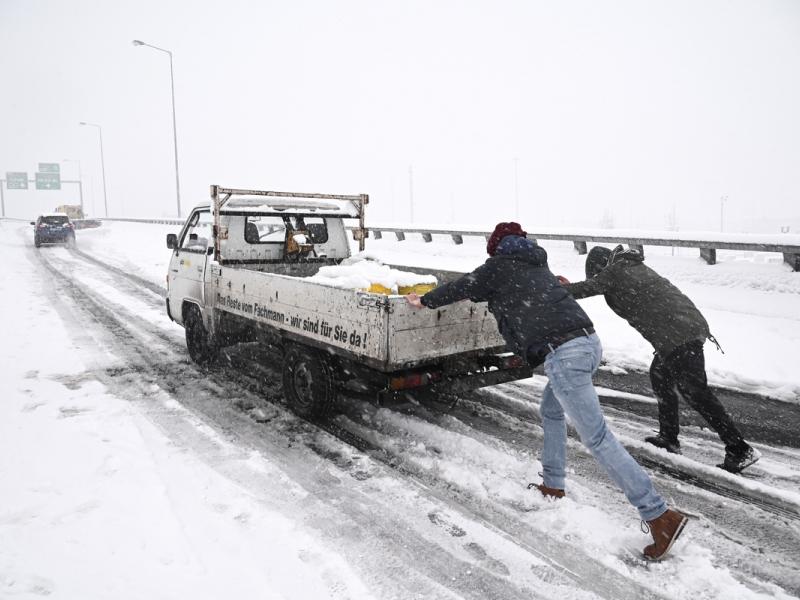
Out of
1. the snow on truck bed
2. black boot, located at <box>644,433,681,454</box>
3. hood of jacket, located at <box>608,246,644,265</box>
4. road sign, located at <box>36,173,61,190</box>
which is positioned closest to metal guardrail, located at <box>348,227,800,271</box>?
black boot, located at <box>644,433,681,454</box>

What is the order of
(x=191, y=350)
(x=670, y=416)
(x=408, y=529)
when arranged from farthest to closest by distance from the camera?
1. (x=191, y=350)
2. (x=670, y=416)
3. (x=408, y=529)

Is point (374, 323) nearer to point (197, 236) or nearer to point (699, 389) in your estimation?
point (699, 389)

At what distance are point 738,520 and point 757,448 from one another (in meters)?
1.36

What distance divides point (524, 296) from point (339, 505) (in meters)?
1.83

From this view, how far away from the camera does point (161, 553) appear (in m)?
3.08

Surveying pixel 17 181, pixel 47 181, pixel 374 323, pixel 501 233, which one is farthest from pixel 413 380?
pixel 17 181

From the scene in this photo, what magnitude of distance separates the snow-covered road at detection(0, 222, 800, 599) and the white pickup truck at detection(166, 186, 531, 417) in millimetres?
541

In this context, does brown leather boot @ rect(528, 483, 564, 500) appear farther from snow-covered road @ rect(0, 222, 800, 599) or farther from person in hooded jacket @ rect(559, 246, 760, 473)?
person in hooded jacket @ rect(559, 246, 760, 473)

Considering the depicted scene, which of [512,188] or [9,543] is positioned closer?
[9,543]

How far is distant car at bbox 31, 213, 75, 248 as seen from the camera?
25656mm

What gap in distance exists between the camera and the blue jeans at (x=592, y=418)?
308cm

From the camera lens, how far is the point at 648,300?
4.18 metres

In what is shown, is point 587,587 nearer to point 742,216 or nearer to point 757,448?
point 757,448

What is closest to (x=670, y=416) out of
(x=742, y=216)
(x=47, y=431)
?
(x=47, y=431)
